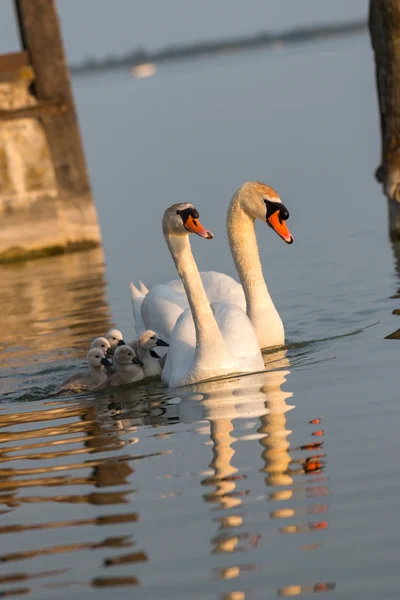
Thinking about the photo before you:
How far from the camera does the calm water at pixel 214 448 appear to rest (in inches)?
203

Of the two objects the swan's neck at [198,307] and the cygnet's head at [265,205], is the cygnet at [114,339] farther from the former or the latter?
the cygnet's head at [265,205]

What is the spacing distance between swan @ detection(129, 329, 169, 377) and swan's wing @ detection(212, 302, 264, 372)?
0.59m

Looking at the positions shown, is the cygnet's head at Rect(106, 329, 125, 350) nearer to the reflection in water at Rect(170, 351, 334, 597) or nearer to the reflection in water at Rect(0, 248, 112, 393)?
the reflection in water at Rect(0, 248, 112, 393)

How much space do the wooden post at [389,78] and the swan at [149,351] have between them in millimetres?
4553

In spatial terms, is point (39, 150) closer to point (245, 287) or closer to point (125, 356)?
point (245, 287)

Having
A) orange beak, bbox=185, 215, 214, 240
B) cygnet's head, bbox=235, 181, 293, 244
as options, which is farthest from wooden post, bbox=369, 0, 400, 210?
orange beak, bbox=185, 215, 214, 240

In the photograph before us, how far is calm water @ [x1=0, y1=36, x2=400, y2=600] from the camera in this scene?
5156 mm

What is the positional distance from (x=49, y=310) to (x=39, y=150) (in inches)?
173

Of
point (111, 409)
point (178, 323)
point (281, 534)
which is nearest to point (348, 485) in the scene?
point (281, 534)

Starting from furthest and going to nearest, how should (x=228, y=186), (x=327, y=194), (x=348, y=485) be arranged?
(x=228, y=186) < (x=327, y=194) < (x=348, y=485)

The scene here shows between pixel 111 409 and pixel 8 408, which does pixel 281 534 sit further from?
pixel 8 408

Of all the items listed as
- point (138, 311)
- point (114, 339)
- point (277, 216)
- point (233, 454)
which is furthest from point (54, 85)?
point (233, 454)

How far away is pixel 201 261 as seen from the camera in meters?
15.4

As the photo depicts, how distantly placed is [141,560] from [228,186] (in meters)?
18.9
